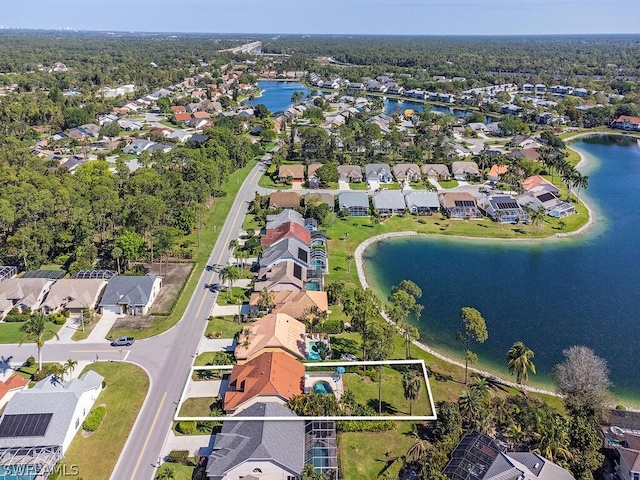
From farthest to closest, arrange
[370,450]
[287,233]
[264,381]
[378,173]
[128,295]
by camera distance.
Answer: [378,173]
[287,233]
[128,295]
[264,381]
[370,450]

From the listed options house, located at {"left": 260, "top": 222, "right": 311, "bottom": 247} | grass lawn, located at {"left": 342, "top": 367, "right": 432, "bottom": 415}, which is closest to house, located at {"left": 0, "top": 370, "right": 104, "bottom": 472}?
grass lawn, located at {"left": 342, "top": 367, "right": 432, "bottom": 415}

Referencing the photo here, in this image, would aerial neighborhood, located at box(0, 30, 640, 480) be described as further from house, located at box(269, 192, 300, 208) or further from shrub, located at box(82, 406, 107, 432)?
house, located at box(269, 192, 300, 208)

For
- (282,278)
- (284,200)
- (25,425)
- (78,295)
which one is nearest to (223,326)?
(282,278)

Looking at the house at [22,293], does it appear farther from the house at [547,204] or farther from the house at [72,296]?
the house at [547,204]

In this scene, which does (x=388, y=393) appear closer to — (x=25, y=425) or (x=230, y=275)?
(x=230, y=275)

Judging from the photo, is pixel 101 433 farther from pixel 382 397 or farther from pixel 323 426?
pixel 382 397

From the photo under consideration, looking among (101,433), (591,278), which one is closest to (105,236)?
(101,433)

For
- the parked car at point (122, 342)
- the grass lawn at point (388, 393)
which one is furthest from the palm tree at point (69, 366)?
the grass lawn at point (388, 393)
